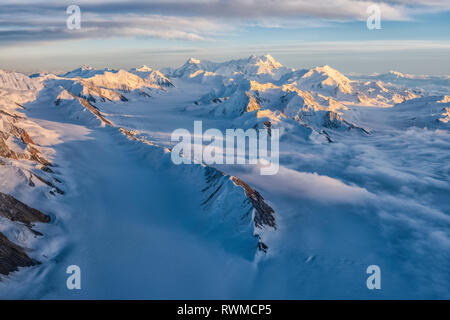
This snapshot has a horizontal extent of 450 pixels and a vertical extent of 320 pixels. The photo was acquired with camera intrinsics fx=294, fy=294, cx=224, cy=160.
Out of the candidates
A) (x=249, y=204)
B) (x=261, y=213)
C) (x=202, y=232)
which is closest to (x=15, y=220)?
(x=202, y=232)

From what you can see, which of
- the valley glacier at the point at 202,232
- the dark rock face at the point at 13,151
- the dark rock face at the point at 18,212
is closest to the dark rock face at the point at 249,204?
the valley glacier at the point at 202,232

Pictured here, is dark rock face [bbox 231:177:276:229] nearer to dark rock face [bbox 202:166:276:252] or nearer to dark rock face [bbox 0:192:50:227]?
dark rock face [bbox 202:166:276:252]

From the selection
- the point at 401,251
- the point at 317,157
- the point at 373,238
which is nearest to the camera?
the point at 401,251

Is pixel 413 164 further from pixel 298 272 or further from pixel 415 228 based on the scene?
pixel 298 272

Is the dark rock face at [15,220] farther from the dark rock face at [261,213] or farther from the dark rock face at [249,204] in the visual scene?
the dark rock face at [261,213]

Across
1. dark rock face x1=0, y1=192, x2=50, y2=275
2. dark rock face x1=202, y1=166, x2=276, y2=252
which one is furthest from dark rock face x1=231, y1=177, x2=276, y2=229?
dark rock face x1=0, y1=192, x2=50, y2=275

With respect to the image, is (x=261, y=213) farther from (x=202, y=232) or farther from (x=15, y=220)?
(x=15, y=220)
